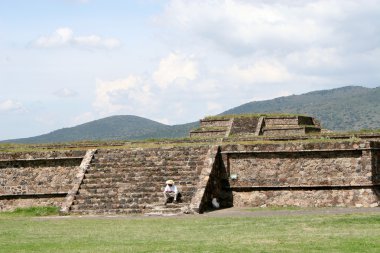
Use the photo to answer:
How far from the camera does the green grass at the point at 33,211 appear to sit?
26.5m

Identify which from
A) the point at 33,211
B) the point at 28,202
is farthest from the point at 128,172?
the point at 28,202

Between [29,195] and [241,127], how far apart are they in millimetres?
19415

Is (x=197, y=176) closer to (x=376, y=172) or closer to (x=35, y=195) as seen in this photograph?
(x=376, y=172)

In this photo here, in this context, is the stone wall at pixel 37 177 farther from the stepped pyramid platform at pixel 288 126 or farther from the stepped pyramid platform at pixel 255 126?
the stepped pyramid platform at pixel 288 126

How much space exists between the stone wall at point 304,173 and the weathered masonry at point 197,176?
3 centimetres

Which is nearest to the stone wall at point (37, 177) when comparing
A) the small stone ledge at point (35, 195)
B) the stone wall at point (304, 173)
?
the small stone ledge at point (35, 195)

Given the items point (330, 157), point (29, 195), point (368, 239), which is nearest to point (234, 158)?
point (330, 157)

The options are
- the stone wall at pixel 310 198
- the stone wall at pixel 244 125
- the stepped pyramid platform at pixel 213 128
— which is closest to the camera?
the stone wall at pixel 310 198

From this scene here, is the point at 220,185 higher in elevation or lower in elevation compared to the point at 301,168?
lower

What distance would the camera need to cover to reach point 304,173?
1022 inches

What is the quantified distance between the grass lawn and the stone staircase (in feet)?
7.05

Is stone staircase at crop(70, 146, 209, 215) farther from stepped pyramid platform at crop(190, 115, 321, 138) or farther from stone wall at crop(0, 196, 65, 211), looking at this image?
stepped pyramid platform at crop(190, 115, 321, 138)

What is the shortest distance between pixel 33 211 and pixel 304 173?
9.13 meters

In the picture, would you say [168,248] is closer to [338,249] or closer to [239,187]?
[338,249]
